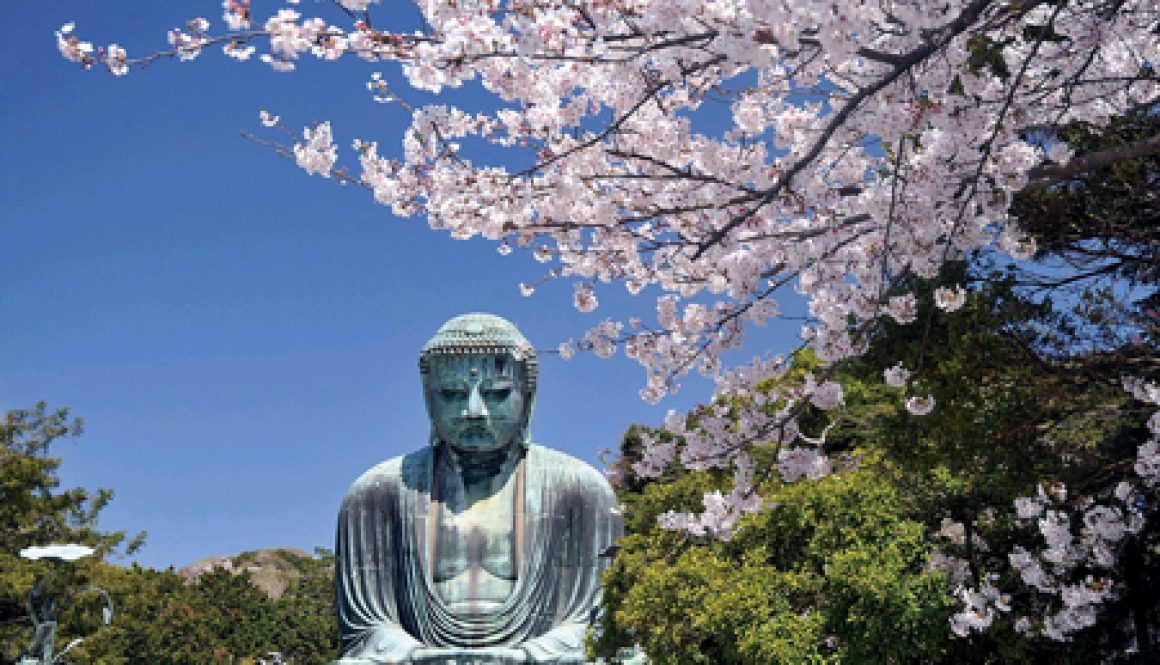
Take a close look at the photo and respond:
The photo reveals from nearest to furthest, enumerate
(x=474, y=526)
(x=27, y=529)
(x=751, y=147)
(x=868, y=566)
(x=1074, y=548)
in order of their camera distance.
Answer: (x=751, y=147) < (x=1074, y=548) < (x=868, y=566) < (x=474, y=526) < (x=27, y=529)

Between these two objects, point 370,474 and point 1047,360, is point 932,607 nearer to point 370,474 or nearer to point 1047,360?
point 1047,360

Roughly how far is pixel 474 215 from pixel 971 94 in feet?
8.81

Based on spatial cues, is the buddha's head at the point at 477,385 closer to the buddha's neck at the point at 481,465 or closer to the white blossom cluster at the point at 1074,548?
the buddha's neck at the point at 481,465

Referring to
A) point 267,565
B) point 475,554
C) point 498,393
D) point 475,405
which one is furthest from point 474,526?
point 267,565

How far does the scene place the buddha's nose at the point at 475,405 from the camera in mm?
12688

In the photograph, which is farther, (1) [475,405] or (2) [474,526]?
(2) [474,526]

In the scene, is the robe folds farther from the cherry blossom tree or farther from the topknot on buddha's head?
the cherry blossom tree

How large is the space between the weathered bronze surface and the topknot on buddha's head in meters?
0.01

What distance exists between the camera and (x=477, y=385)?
12.8 m

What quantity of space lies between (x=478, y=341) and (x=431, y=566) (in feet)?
7.47

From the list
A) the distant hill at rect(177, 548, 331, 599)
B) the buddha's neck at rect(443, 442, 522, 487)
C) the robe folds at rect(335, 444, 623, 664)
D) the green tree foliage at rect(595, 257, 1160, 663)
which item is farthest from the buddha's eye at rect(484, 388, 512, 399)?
the distant hill at rect(177, 548, 331, 599)

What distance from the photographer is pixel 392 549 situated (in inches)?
512

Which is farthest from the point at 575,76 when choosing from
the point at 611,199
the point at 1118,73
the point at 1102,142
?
the point at 1102,142

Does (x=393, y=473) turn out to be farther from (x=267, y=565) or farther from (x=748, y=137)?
(x=267, y=565)
